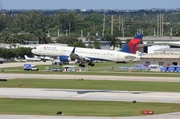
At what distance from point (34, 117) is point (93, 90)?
958 inches

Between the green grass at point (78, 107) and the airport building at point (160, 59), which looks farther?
the airport building at point (160, 59)

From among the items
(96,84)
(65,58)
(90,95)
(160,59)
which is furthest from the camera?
(160,59)

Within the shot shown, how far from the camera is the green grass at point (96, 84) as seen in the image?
8081 cm

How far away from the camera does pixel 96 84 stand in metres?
86.2

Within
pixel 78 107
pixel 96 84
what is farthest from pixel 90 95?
pixel 96 84

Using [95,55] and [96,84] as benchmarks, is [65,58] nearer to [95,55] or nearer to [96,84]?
[95,55]

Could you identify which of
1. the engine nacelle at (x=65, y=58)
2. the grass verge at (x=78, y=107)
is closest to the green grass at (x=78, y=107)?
the grass verge at (x=78, y=107)

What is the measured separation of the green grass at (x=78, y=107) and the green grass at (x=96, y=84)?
1579cm

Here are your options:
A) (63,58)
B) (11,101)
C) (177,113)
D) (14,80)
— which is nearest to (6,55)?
(63,58)

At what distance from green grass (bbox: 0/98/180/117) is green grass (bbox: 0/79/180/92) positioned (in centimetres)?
1579

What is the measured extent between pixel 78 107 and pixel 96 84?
25.8m

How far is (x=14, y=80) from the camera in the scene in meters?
90.7

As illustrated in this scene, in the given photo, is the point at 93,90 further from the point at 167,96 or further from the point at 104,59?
the point at 104,59

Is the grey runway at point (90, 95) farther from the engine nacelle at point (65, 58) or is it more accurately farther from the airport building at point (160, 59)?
the airport building at point (160, 59)
